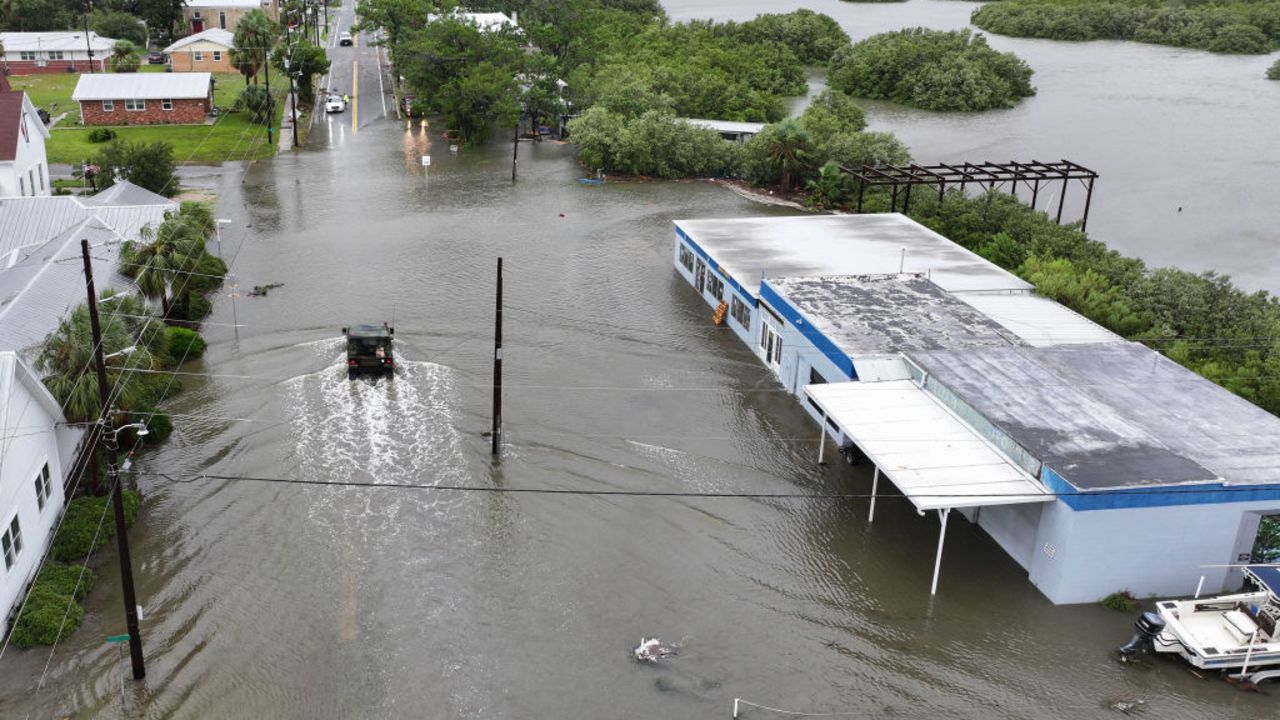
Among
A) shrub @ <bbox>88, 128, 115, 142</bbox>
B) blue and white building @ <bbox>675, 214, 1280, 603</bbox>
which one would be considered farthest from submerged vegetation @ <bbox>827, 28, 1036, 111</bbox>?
shrub @ <bbox>88, 128, 115, 142</bbox>

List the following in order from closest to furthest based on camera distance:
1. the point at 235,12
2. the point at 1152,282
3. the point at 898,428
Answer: the point at 898,428 < the point at 1152,282 < the point at 235,12

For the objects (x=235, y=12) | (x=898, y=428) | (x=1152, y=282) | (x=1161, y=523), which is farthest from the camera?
(x=235, y=12)

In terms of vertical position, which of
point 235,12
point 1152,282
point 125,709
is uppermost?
point 235,12

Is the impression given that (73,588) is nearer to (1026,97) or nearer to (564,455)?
(564,455)

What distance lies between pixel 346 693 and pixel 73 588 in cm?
715

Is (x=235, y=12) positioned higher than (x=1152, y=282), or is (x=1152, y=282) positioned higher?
(x=235, y=12)

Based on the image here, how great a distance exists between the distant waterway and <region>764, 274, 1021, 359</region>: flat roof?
69.8ft

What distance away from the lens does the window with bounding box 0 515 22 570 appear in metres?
21.8

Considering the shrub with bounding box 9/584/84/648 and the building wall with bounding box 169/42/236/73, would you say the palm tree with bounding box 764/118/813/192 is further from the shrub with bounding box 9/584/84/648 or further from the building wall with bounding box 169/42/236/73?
the building wall with bounding box 169/42/236/73

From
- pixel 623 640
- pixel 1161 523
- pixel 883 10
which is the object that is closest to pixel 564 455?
pixel 623 640

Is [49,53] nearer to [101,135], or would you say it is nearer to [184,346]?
[101,135]

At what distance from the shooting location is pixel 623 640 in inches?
901

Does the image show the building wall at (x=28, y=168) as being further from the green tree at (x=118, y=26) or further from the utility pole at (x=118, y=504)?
the green tree at (x=118, y=26)

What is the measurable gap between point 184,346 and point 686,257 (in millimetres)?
20996
